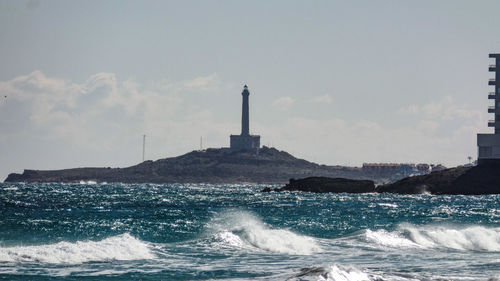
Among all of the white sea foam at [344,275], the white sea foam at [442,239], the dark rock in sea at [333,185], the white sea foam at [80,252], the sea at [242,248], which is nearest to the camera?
the white sea foam at [344,275]

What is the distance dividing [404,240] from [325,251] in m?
7.35

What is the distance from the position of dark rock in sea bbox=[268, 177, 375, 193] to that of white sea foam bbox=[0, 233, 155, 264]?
406 feet

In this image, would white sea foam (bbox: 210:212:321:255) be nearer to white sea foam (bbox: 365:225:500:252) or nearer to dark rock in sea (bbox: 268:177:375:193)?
white sea foam (bbox: 365:225:500:252)

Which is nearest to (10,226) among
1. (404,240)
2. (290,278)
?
(404,240)

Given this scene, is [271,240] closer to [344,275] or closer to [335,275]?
[344,275]

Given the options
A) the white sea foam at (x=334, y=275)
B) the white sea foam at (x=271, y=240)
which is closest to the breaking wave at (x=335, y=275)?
the white sea foam at (x=334, y=275)

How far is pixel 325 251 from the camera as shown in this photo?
1996 inches

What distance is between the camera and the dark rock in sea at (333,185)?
171 metres

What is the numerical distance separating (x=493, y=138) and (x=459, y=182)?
962cm

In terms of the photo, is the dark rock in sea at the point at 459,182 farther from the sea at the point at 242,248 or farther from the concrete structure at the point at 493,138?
the sea at the point at 242,248

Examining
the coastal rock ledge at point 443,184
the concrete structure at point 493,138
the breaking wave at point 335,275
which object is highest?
the concrete structure at point 493,138

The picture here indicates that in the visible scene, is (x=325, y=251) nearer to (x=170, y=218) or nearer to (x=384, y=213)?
(x=170, y=218)

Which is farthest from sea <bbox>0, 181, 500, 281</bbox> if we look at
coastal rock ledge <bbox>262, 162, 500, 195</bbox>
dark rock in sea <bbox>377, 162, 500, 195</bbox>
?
coastal rock ledge <bbox>262, 162, 500, 195</bbox>

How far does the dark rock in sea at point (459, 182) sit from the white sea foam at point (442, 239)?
297 ft
